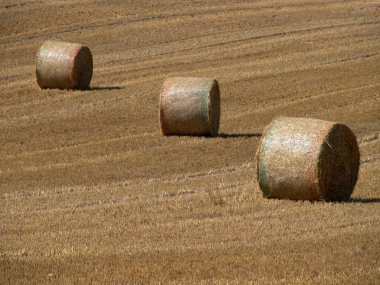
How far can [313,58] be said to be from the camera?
36.1m

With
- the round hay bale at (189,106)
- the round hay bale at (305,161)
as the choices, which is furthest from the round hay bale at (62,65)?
the round hay bale at (305,161)

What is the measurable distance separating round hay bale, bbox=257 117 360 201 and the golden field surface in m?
0.30

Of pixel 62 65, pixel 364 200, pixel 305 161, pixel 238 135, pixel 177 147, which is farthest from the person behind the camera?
pixel 62 65

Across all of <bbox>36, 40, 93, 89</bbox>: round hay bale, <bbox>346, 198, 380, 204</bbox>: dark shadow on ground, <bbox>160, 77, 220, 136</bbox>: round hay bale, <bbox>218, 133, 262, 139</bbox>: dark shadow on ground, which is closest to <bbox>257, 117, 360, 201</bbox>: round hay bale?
<bbox>346, 198, 380, 204</bbox>: dark shadow on ground

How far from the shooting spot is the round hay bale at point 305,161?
16.5 metres

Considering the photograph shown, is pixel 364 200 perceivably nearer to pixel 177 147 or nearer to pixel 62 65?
pixel 177 147

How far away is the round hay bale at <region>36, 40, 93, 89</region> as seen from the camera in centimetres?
3191

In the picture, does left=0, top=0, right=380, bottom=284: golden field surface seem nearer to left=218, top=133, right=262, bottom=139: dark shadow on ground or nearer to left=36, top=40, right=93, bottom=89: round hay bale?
left=218, top=133, right=262, bottom=139: dark shadow on ground

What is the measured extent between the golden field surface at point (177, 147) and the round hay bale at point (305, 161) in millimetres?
296

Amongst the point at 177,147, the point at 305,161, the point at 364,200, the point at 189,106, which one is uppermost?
the point at 305,161

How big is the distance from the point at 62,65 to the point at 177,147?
911 cm

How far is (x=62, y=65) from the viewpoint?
3184 centimetres

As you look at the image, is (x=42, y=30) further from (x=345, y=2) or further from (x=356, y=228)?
(x=356, y=228)

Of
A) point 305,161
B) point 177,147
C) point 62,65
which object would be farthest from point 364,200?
point 62,65
